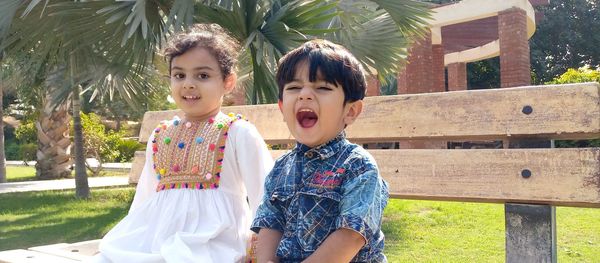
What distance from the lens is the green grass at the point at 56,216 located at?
17.3ft

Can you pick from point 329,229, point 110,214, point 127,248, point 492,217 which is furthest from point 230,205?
point 110,214

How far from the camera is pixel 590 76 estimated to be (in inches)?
337

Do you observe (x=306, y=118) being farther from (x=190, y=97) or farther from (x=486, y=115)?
(x=486, y=115)

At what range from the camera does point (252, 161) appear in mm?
2066

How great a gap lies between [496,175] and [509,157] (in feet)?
0.24

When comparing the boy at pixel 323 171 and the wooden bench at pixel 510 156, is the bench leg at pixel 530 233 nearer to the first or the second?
the wooden bench at pixel 510 156

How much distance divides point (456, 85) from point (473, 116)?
13702mm

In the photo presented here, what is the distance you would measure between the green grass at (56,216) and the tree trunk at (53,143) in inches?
76.8

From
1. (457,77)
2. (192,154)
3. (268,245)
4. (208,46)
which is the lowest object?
(268,245)

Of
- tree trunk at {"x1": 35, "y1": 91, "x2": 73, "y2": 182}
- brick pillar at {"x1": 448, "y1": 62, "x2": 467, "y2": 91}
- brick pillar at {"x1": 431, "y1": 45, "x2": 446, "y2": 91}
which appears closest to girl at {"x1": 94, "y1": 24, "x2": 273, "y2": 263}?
tree trunk at {"x1": 35, "y1": 91, "x2": 73, "y2": 182}

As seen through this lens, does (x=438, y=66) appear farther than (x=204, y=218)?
Yes

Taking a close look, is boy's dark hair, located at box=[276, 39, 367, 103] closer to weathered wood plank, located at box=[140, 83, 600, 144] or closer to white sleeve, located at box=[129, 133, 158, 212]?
weathered wood plank, located at box=[140, 83, 600, 144]

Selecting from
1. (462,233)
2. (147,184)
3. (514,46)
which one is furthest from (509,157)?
(514,46)

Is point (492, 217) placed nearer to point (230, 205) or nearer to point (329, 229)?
point (230, 205)
